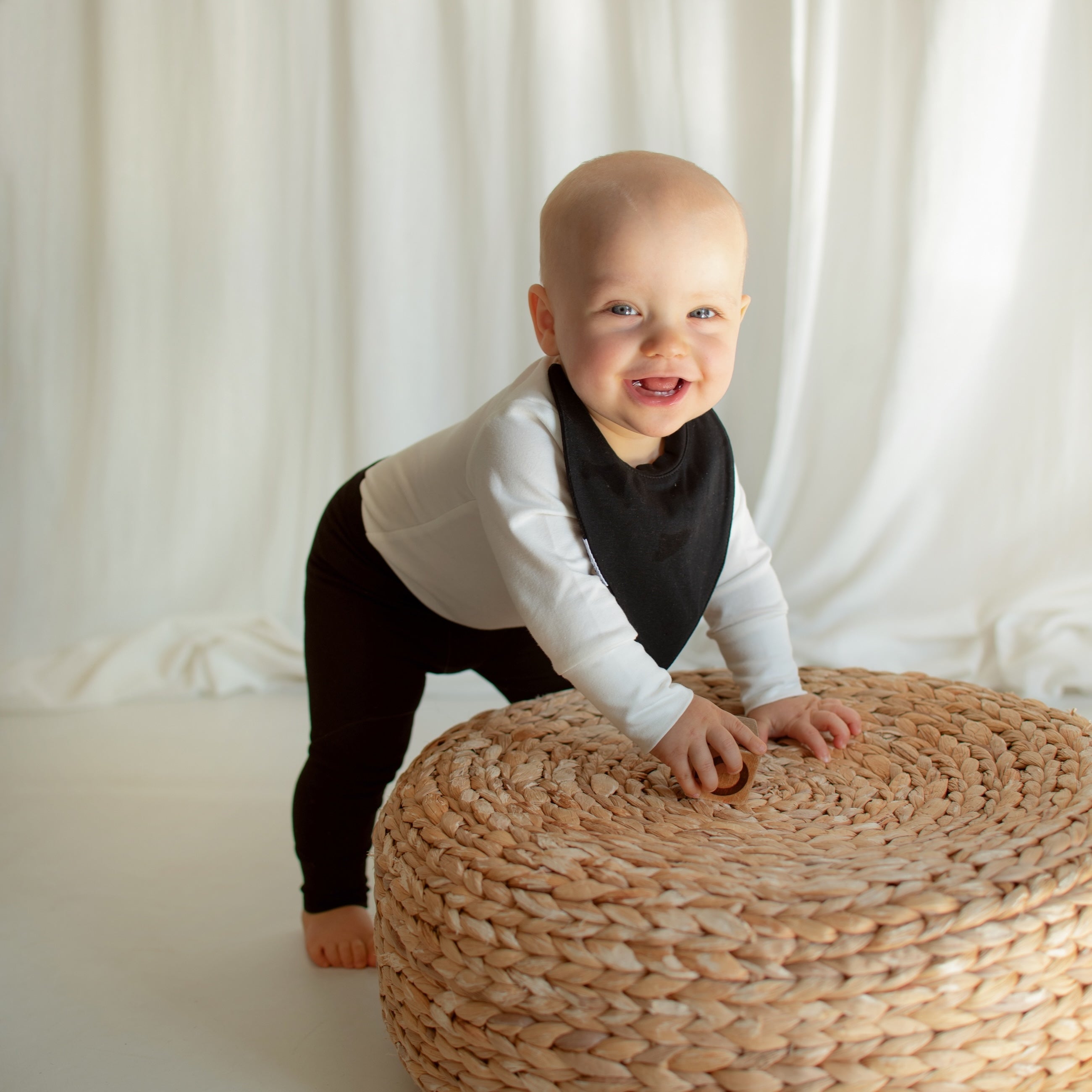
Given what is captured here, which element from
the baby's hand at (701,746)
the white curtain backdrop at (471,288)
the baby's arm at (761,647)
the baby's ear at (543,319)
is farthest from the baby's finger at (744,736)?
the white curtain backdrop at (471,288)

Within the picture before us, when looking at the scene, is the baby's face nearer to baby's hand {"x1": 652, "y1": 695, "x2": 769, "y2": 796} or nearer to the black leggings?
baby's hand {"x1": 652, "y1": 695, "x2": 769, "y2": 796}

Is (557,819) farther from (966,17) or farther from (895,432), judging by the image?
(966,17)

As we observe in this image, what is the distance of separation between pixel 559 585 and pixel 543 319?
0.24 metres

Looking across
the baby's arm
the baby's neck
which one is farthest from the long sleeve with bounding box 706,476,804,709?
the baby's neck

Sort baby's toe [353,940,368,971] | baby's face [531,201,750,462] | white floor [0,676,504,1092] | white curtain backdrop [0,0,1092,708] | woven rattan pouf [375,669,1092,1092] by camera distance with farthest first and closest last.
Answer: white curtain backdrop [0,0,1092,708] → baby's toe [353,940,368,971] → white floor [0,676,504,1092] → baby's face [531,201,750,462] → woven rattan pouf [375,669,1092,1092]

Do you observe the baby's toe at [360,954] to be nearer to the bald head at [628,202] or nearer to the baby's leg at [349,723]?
the baby's leg at [349,723]

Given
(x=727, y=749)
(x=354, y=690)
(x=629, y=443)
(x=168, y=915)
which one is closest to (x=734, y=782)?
(x=727, y=749)

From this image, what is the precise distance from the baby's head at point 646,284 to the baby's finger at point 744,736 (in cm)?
25

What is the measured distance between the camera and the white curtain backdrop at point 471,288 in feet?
6.23

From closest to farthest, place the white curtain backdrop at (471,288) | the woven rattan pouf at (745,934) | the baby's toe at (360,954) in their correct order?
1. the woven rattan pouf at (745,934)
2. the baby's toe at (360,954)
3. the white curtain backdrop at (471,288)

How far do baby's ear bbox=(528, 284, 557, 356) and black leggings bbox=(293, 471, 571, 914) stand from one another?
0.31m

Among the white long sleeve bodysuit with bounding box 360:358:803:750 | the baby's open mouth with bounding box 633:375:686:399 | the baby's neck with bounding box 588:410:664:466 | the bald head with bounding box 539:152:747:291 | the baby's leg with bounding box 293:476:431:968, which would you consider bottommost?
the baby's leg with bounding box 293:476:431:968

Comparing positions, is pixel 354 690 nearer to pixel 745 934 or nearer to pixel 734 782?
pixel 734 782

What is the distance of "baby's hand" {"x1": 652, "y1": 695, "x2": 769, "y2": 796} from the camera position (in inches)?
36.3
